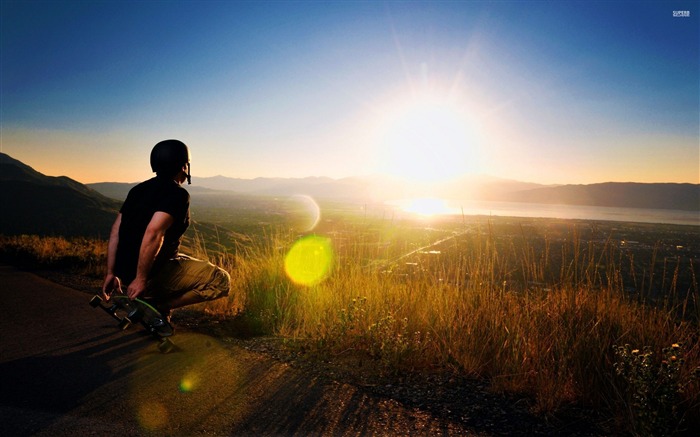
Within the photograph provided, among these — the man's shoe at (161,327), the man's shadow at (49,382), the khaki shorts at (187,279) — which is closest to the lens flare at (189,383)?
the man's shoe at (161,327)

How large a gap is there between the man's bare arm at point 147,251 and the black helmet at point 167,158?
67cm

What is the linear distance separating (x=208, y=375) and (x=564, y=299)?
4.30 meters

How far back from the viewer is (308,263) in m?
7.25

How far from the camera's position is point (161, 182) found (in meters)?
4.12

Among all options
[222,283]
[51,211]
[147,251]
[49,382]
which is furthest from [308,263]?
[51,211]

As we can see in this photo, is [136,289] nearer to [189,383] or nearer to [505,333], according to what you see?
[189,383]

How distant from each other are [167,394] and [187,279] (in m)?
1.39

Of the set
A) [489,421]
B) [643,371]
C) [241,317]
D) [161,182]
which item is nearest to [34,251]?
[241,317]

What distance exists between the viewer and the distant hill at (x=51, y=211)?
65875 mm

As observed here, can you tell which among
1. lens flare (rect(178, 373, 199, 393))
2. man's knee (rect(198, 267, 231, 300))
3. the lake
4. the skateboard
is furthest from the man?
the lake

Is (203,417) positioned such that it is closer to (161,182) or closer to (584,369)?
(161,182)

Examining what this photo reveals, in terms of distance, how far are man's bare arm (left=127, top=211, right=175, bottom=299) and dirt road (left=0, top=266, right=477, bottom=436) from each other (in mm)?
861

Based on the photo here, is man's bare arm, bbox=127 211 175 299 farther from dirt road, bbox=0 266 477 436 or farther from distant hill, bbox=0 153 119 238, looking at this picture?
distant hill, bbox=0 153 119 238

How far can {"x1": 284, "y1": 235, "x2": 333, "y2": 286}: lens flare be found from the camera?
22.2ft
